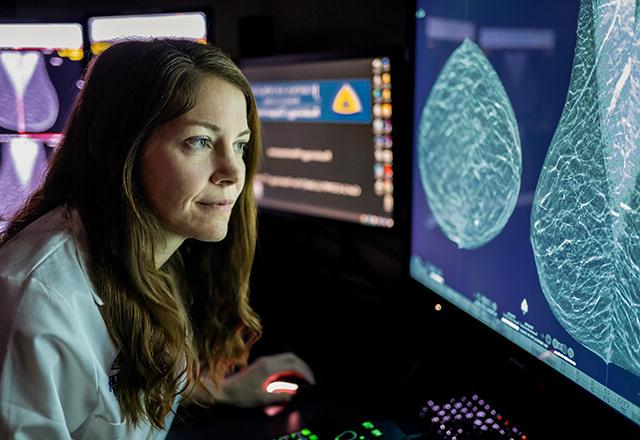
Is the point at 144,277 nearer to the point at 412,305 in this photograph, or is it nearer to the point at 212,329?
the point at 212,329

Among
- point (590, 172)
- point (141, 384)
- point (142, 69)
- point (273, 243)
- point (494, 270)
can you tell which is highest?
point (142, 69)

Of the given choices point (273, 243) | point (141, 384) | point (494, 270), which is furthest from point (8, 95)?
point (494, 270)

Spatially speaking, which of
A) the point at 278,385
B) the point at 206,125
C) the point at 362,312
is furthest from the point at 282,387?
the point at 206,125

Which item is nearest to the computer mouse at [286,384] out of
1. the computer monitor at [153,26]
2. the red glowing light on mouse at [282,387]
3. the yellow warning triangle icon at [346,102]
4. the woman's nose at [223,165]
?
the red glowing light on mouse at [282,387]

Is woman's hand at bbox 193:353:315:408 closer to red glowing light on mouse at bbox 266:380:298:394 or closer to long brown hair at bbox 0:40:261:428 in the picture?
red glowing light on mouse at bbox 266:380:298:394

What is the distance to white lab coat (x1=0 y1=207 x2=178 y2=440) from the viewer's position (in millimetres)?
Answer: 768

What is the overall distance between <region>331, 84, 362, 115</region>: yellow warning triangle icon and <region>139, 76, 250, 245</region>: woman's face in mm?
569

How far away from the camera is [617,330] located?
717 millimetres

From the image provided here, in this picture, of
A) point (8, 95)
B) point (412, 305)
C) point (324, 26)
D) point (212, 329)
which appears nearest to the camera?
point (212, 329)

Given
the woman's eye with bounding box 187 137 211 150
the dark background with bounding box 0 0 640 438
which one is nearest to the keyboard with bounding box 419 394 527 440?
the dark background with bounding box 0 0 640 438

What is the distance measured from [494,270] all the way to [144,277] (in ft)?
1.54

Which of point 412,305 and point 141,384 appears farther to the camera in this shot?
point 412,305

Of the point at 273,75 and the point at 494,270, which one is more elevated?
the point at 273,75

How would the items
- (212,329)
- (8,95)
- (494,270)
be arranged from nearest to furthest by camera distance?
(494,270) → (212,329) → (8,95)
